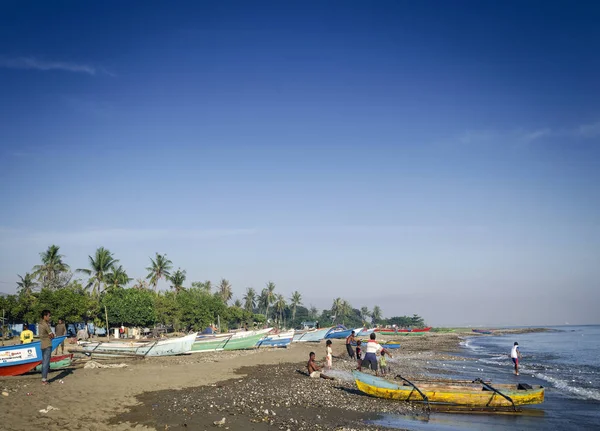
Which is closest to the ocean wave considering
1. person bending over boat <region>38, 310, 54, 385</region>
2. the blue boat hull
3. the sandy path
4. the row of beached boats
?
the sandy path

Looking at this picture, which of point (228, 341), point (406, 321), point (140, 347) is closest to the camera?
point (140, 347)

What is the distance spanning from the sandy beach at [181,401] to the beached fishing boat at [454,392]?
0.48m

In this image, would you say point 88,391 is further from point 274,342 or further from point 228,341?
point 274,342

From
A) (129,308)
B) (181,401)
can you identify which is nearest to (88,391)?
(181,401)

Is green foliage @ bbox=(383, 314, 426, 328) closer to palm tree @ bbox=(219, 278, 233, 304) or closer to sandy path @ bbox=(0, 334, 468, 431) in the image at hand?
palm tree @ bbox=(219, 278, 233, 304)

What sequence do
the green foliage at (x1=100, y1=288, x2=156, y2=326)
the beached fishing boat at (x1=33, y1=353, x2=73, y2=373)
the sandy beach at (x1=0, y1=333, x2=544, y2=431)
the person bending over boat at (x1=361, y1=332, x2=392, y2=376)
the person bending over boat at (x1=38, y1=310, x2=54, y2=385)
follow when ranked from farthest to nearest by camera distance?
the green foliage at (x1=100, y1=288, x2=156, y2=326) < the beached fishing boat at (x1=33, y1=353, x2=73, y2=373) < the person bending over boat at (x1=361, y1=332, x2=392, y2=376) < the person bending over boat at (x1=38, y1=310, x2=54, y2=385) < the sandy beach at (x1=0, y1=333, x2=544, y2=431)

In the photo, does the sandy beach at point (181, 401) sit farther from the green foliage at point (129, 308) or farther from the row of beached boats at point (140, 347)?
the green foliage at point (129, 308)

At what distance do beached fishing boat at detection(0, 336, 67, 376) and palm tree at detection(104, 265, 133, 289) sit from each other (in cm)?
5122

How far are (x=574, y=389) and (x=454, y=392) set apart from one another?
12876 mm

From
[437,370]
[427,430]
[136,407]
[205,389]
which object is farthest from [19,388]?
[437,370]

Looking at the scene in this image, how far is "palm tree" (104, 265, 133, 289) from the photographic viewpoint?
222 feet

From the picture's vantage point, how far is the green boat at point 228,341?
115 feet

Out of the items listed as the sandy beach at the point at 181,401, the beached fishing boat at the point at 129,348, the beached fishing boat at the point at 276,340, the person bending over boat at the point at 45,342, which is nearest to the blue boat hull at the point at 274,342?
the beached fishing boat at the point at 276,340

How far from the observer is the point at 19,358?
59.2 ft
